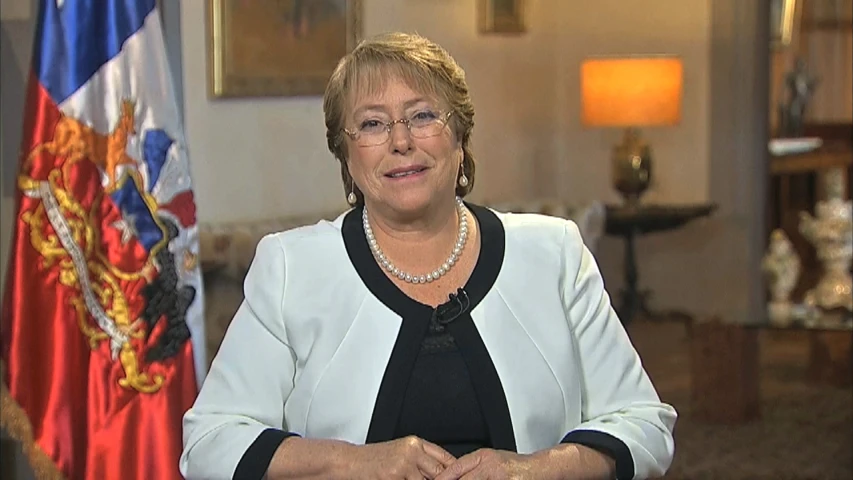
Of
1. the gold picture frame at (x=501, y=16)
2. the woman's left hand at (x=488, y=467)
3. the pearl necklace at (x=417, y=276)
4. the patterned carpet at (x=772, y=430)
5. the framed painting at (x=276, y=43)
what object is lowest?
the patterned carpet at (x=772, y=430)

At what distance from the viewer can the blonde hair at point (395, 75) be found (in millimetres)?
2049

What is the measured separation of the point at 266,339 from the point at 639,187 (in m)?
4.57

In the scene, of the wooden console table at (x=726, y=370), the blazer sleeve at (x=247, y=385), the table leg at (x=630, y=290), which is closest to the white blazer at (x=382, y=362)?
the blazer sleeve at (x=247, y=385)

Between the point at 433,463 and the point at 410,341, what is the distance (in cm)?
19

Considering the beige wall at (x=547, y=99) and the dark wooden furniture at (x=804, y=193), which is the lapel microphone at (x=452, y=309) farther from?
the dark wooden furniture at (x=804, y=193)

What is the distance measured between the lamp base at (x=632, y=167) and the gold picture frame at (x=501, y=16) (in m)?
0.74

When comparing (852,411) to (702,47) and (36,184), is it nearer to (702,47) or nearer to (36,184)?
(702,47)

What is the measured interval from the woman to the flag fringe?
1033 mm

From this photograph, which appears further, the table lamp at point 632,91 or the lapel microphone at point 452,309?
the table lamp at point 632,91

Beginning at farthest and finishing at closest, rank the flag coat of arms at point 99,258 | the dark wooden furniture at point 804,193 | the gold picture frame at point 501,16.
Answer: the dark wooden furniture at point 804,193, the gold picture frame at point 501,16, the flag coat of arms at point 99,258

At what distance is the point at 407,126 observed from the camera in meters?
2.05

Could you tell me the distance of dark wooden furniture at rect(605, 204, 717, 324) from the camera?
6.38 m

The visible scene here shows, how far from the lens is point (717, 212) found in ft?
22.5

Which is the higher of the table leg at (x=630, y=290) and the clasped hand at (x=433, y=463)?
the clasped hand at (x=433, y=463)
